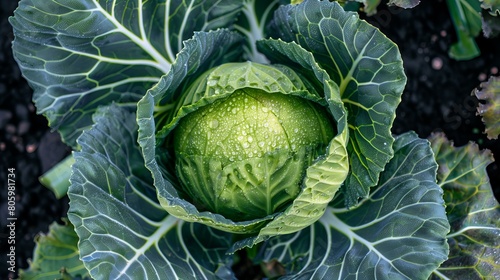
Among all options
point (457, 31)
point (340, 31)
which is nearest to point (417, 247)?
point (340, 31)

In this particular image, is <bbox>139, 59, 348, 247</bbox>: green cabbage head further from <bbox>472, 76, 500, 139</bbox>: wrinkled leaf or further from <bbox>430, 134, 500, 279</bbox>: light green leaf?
<bbox>472, 76, 500, 139</bbox>: wrinkled leaf

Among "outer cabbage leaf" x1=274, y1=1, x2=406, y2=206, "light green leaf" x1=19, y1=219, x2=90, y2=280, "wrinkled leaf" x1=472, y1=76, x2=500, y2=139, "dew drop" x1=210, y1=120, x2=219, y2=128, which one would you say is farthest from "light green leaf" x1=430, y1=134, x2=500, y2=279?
"light green leaf" x1=19, y1=219, x2=90, y2=280

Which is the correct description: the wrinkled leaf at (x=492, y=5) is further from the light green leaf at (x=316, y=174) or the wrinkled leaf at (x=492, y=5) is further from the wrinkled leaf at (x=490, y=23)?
the light green leaf at (x=316, y=174)

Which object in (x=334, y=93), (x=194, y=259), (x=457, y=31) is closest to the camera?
(x=334, y=93)

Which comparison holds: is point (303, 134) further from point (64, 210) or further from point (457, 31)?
point (64, 210)

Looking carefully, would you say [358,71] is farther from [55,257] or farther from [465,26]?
[55,257]

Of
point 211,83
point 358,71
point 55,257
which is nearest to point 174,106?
point 211,83
